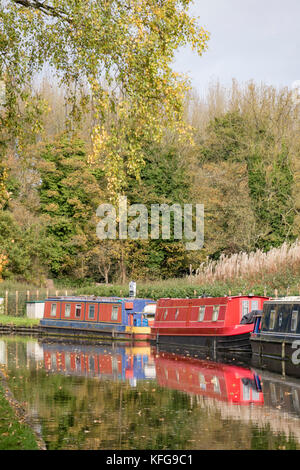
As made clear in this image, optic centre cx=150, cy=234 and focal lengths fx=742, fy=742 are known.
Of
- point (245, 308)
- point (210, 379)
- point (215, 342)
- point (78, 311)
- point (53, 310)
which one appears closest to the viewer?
point (210, 379)

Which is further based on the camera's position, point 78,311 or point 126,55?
point 78,311

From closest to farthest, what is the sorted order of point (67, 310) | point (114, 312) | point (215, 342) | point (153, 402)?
1. point (153, 402)
2. point (215, 342)
3. point (114, 312)
4. point (67, 310)

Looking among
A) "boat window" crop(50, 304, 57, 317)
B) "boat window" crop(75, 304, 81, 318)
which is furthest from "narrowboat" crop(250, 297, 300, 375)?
"boat window" crop(50, 304, 57, 317)

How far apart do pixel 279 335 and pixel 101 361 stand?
5921 millimetres

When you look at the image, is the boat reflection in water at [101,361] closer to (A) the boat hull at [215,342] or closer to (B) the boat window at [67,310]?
(A) the boat hull at [215,342]

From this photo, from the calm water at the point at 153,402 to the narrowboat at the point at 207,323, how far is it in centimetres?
275

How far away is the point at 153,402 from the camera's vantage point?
50.9ft

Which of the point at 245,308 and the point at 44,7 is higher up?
the point at 44,7

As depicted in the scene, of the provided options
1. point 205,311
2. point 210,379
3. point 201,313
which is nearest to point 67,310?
point 201,313

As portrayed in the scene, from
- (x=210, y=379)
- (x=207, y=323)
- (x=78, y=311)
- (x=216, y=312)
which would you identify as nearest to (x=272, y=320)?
(x=216, y=312)

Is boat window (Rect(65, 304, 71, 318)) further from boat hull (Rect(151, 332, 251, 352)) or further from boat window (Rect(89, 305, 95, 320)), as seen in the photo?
boat hull (Rect(151, 332, 251, 352))

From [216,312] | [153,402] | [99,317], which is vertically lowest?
[153,402]

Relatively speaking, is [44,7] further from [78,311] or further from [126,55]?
[78,311]
